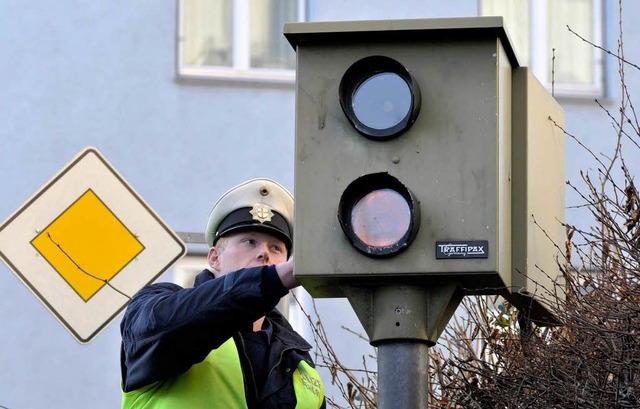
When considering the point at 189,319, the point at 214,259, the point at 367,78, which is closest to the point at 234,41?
the point at 214,259

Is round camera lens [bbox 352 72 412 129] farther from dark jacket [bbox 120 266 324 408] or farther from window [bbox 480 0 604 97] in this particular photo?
window [bbox 480 0 604 97]

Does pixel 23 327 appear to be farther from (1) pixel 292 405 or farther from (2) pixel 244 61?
(1) pixel 292 405

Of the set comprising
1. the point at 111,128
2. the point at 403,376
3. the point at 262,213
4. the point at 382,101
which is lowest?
the point at 403,376

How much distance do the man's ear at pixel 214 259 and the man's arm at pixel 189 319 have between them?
43 centimetres

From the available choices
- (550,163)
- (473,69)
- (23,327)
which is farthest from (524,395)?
(23,327)

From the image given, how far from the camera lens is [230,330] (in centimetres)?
441

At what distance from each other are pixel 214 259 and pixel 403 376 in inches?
48.2

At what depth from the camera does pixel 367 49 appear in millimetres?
4184

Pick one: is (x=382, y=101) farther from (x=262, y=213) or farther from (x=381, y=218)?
(x=262, y=213)

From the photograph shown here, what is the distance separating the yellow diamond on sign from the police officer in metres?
1.26

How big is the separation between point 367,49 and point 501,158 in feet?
1.38

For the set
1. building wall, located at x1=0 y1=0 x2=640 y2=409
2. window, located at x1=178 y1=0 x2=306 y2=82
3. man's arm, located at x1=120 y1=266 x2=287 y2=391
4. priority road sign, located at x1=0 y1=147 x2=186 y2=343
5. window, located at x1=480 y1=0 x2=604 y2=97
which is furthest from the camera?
window, located at x1=480 y1=0 x2=604 y2=97

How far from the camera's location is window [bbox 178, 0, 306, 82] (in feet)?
39.7

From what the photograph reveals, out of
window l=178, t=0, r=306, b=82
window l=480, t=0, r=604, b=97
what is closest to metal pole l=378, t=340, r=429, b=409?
window l=178, t=0, r=306, b=82
